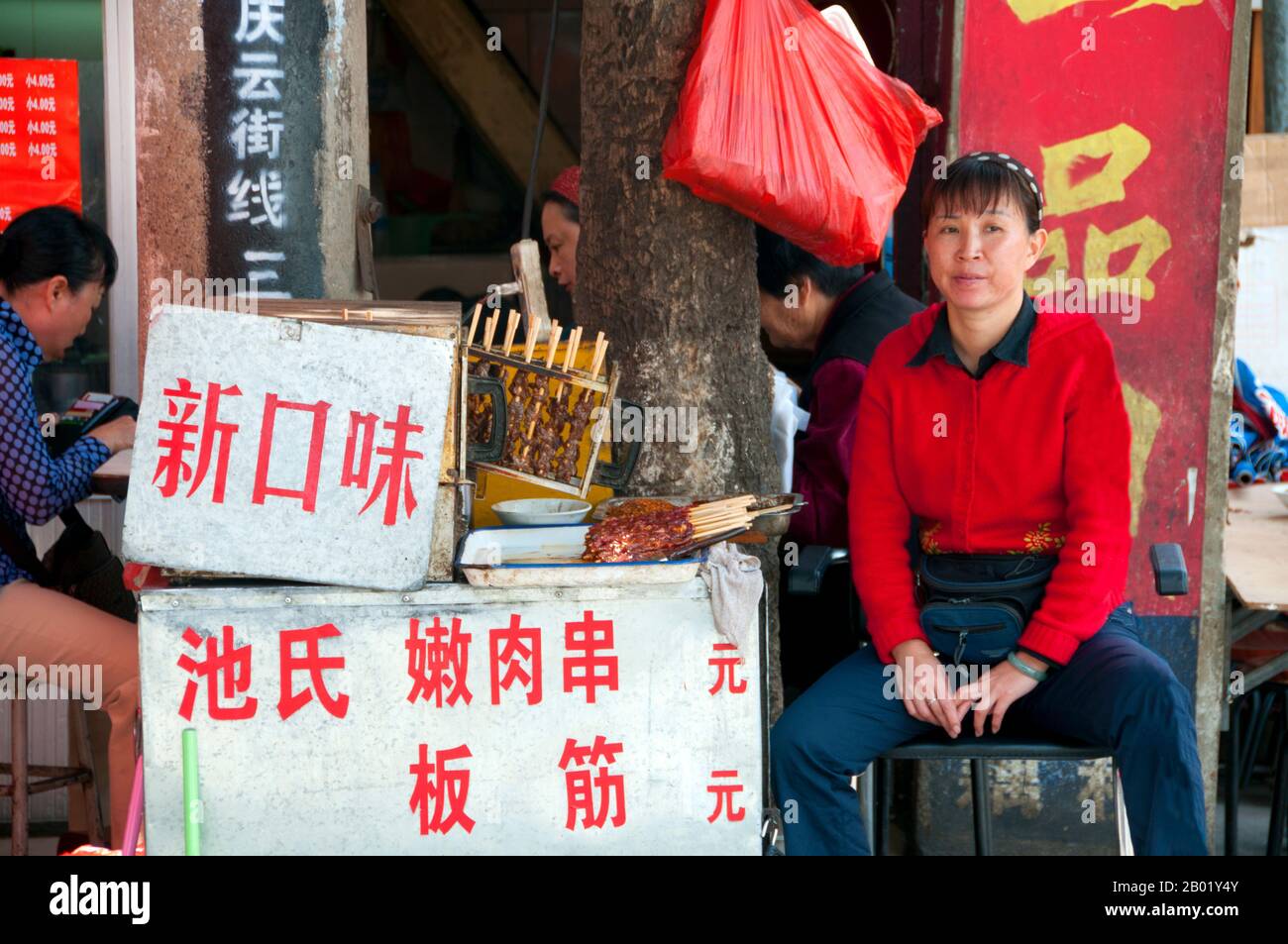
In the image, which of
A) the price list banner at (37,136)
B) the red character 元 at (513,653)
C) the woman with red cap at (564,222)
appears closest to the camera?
the red character 元 at (513,653)

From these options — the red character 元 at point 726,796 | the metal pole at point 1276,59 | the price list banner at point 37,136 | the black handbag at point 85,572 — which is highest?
the metal pole at point 1276,59

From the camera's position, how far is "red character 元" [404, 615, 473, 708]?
2.52 meters

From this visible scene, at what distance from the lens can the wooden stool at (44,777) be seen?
369 centimetres

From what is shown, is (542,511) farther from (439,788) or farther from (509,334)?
(439,788)

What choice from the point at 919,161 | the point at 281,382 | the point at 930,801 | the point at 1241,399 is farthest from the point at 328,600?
the point at 1241,399

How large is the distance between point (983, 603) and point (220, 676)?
1.57 meters

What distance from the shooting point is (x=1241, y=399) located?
477cm

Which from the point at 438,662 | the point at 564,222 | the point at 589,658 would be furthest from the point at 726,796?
the point at 564,222

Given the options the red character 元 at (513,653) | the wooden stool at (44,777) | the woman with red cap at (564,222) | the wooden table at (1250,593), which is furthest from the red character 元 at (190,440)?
the wooden table at (1250,593)

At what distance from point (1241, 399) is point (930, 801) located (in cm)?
181

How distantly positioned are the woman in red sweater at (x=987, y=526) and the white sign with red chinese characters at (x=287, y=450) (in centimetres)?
100

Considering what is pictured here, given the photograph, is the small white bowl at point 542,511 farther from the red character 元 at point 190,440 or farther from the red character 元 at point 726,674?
the red character 元 at point 190,440

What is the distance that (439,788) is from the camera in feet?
8.31

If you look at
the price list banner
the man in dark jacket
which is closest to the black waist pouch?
the man in dark jacket
